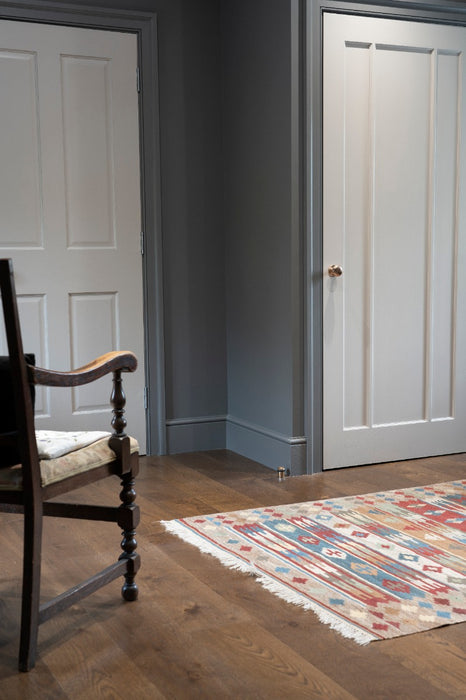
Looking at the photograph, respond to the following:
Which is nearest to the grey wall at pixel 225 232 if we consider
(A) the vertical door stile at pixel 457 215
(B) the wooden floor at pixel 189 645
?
(A) the vertical door stile at pixel 457 215

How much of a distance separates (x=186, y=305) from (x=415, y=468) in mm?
1427

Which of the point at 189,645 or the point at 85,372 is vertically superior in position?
the point at 85,372

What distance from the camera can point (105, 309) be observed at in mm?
4176

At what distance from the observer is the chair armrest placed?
198 centimetres

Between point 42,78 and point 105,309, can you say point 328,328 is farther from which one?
point 42,78

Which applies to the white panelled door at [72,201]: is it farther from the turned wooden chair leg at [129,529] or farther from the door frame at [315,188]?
the turned wooden chair leg at [129,529]

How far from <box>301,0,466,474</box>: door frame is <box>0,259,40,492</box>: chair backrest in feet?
6.68

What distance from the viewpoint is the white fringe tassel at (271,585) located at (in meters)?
2.17

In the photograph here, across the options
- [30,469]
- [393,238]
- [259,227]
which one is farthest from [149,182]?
[30,469]

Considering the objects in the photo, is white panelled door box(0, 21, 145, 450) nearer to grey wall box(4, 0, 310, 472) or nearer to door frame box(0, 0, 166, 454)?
door frame box(0, 0, 166, 454)

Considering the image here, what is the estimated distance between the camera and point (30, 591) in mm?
1955

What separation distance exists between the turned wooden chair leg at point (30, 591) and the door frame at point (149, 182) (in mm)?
2305

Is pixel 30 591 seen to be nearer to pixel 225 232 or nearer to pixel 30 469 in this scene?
pixel 30 469

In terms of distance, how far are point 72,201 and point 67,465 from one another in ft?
7.41
